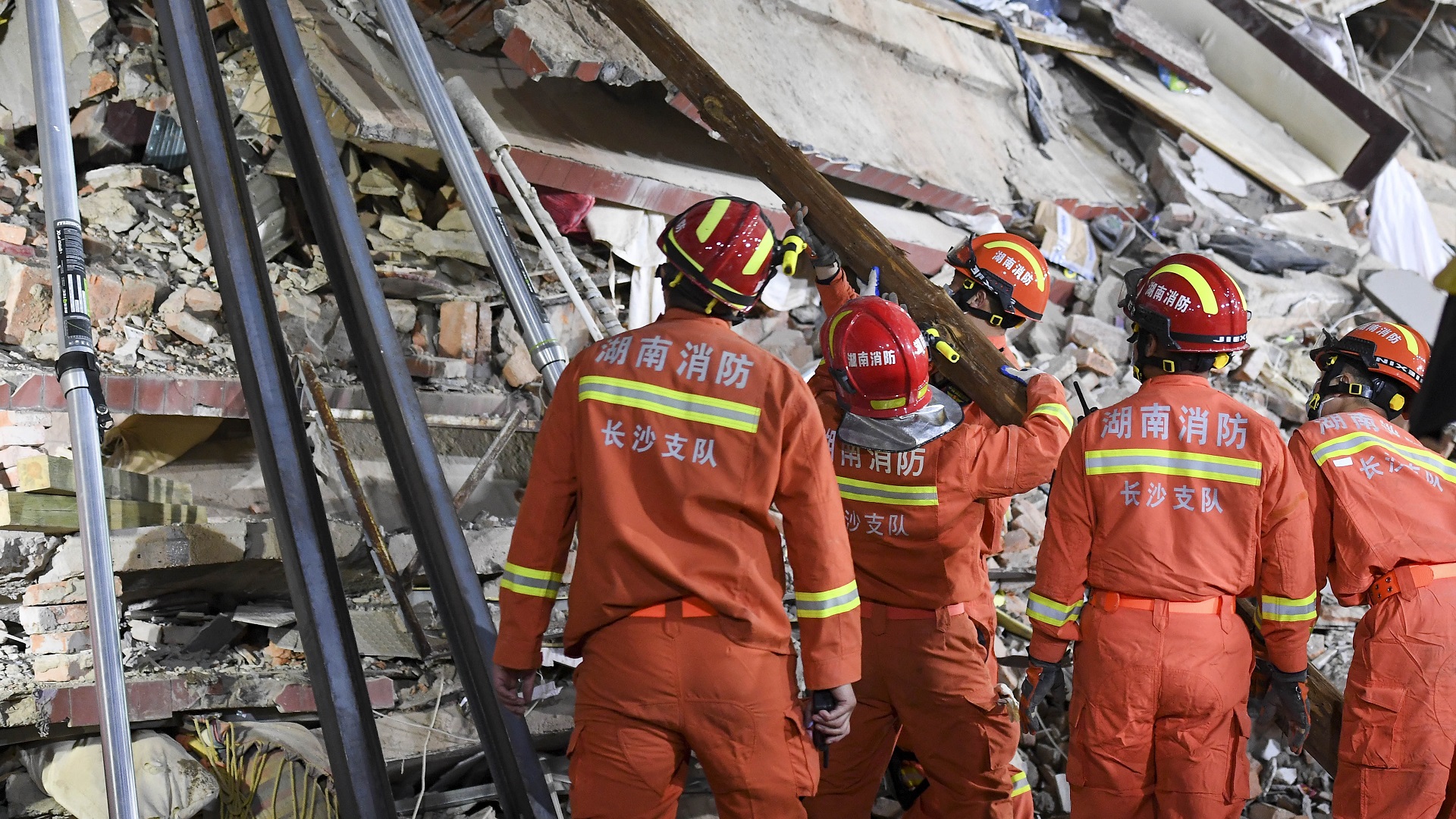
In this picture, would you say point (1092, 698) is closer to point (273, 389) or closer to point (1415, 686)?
point (1415, 686)

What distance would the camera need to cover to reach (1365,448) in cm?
329

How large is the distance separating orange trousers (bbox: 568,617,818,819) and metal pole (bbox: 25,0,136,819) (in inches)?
53.2

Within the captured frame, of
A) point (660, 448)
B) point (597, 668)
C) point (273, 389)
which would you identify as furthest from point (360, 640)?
point (660, 448)

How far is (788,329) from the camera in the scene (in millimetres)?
5539

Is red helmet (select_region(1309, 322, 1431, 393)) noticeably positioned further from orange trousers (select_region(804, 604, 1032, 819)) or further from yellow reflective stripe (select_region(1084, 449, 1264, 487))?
orange trousers (select_region(804, 604, 1032, 819))

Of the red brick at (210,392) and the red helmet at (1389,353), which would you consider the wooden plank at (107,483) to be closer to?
the red brick at (210,392)

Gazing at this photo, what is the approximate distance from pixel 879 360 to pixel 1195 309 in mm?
908

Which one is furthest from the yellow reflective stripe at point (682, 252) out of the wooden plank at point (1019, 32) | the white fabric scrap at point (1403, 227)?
the white fabric scrap at point (1403, 227)

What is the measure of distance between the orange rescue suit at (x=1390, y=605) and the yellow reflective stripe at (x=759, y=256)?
188cm

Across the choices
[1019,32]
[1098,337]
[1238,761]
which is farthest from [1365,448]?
[1019,32]

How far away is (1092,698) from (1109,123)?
645 centimetres

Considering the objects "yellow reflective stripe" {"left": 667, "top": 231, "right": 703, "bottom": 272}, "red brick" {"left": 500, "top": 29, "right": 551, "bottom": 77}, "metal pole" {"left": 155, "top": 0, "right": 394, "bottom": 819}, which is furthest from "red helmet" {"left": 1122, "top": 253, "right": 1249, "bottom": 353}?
"red brick" {"left": 500, "top": 29, "right": 551, "bottom": 77}

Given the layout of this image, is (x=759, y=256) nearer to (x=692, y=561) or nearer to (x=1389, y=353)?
(x=692, y=561)

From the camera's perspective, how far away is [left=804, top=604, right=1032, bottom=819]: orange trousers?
3.38m
